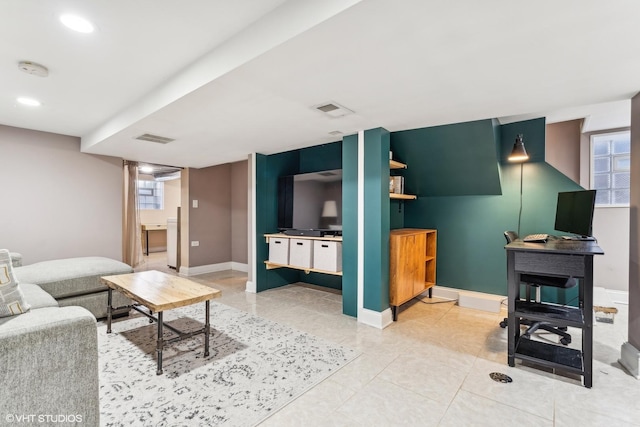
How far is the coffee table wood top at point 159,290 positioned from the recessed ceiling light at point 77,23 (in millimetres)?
1750

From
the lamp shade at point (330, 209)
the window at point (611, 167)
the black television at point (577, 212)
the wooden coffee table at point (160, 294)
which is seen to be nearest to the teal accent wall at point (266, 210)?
the lamp shade at point (330, 209)

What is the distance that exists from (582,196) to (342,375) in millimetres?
2550

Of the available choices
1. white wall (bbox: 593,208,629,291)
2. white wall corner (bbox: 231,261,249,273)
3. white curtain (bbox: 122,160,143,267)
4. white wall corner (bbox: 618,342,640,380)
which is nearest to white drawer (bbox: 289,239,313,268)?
white wall corner (bbox: 231,261,249,273)

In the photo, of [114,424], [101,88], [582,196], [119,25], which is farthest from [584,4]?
[101,88]

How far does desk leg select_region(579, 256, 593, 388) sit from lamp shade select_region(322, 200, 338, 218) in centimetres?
238

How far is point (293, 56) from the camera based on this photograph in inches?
62.0

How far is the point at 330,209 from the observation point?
3.73 meters

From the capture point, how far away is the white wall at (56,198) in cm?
368

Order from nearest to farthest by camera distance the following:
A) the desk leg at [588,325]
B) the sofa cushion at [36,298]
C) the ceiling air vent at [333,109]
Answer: the desk leg at [588,325], the sofa cushion at [36,298], the ceiling air vent at [333,109]

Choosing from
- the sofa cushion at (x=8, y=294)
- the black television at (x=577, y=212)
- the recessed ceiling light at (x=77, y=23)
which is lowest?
the sofa cushion at (x=8, y=294)

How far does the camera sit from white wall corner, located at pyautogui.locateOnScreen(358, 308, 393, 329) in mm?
2949

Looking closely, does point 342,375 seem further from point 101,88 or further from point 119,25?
point 101,88

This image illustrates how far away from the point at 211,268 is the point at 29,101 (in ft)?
12.1

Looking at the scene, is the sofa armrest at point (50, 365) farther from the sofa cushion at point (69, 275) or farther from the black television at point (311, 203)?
the black television at point (311, 203)
